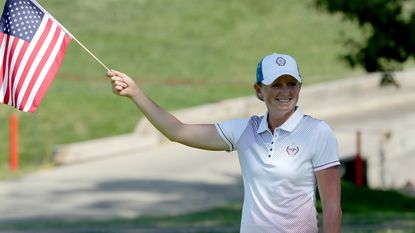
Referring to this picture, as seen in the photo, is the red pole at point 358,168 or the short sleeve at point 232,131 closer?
the short sleeve at point 232,131

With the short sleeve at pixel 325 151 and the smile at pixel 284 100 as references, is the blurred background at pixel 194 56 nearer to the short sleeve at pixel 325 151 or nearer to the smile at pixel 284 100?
the short sleeve at pixel 325 151

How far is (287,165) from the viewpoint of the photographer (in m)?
6.31

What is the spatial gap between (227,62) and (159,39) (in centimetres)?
317

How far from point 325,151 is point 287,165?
0.68 feet

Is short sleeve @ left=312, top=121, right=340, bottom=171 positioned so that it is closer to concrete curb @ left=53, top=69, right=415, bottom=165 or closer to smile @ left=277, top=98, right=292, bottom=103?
smile @ left=277, top=98, right=292, bottom=103

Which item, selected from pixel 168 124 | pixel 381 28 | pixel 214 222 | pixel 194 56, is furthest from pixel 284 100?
pixel 194 56

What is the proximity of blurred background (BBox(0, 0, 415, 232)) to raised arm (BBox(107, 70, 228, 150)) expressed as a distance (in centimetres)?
758

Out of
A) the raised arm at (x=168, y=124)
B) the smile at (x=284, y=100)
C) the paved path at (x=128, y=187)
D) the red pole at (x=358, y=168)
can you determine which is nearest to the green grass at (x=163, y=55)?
the paved path at (x=128, y=187)

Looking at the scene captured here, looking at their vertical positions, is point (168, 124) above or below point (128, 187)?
below

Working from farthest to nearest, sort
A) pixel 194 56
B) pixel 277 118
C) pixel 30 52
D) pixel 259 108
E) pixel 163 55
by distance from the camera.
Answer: pixel 194 56 → pixel 163 55 → pixel 259 108 → pixel 30 52 → pixel 277 118

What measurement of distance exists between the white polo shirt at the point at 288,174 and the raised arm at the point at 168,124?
0.35m

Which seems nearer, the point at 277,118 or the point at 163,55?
the point at 277,118

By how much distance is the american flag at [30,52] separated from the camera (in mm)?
7645

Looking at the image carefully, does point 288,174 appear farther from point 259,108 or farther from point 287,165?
point 259,108
